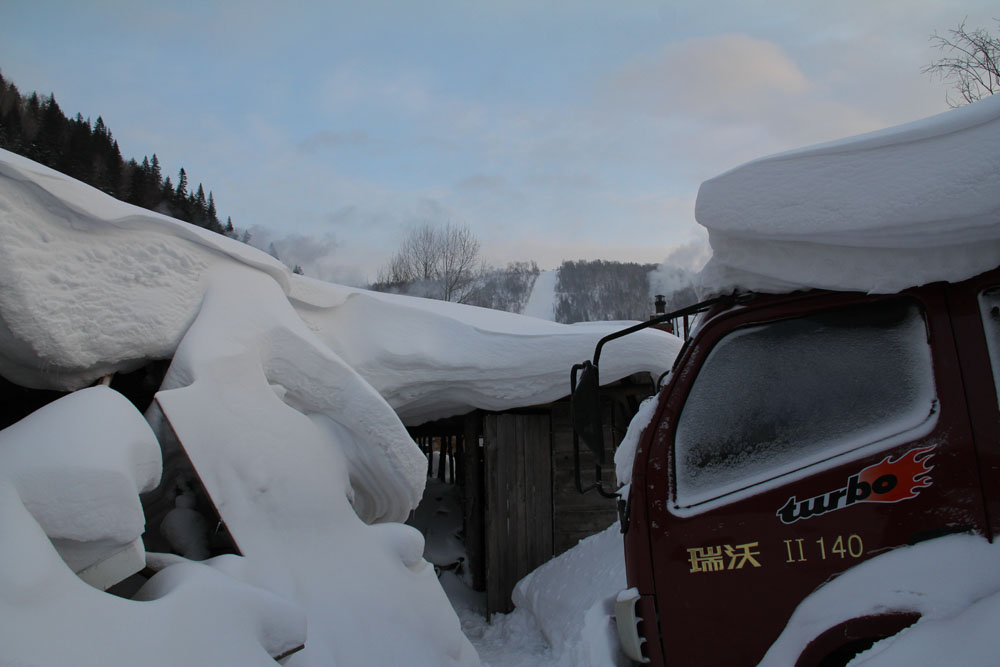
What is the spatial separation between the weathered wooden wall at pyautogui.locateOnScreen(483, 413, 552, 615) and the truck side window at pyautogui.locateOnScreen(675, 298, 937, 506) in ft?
17.4

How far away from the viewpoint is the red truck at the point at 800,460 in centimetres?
192

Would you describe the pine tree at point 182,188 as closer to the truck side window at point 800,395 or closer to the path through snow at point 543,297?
the truck side window at point 800,395

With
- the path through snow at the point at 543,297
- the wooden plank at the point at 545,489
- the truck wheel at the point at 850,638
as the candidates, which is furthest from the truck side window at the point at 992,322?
the path through snow at the point at 543,297

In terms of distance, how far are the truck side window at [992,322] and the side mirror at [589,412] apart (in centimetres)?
123

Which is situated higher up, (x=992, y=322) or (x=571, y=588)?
(x=992, y=322)

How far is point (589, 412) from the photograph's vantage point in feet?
8.80

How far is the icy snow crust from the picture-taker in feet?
8.33

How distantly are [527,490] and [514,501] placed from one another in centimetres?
19

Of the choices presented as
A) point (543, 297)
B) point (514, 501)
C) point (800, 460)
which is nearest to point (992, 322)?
point (800, 460)

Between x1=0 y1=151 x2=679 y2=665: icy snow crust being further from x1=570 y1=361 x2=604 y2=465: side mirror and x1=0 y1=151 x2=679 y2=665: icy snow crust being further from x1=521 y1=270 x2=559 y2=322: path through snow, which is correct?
x1=521 y1=270 x2=559 y2=322: path through snow

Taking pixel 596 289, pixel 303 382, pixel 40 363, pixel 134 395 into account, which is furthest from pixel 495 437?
pixel 596 289

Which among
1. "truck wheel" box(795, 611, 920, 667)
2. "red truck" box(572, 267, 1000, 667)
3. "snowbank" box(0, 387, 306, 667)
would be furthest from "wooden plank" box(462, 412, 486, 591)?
"truck wheel" box(795, 611, 920, 667)

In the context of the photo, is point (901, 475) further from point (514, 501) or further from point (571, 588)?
point (514, 501)

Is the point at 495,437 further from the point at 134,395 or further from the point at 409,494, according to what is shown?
the point at 134,395
